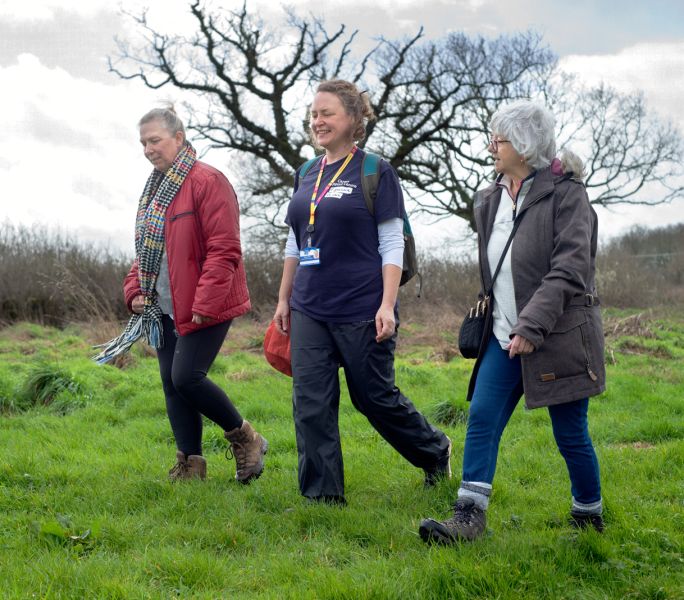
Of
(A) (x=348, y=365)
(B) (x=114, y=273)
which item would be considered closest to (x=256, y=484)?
(A) (x=348, y=365)

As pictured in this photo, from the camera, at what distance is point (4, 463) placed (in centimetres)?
565

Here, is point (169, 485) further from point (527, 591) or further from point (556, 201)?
point (556, 201)

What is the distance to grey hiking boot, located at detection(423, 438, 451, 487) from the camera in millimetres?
4988

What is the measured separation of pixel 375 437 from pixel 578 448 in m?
2.93

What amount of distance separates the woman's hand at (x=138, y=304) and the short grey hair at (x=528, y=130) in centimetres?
261

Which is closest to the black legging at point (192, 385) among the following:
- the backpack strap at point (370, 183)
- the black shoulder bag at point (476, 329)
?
the backpack strap at point (370, 183)

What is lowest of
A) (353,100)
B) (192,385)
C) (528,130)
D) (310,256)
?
(192,385)

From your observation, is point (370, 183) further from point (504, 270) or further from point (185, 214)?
point (185, 214)

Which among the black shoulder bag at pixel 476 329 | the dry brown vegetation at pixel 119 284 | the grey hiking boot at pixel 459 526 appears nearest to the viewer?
the grey hiking boot at pixel 459 526

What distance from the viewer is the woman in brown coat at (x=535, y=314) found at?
12.2 ft

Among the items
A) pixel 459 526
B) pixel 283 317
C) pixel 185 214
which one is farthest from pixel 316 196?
pixel 459 526

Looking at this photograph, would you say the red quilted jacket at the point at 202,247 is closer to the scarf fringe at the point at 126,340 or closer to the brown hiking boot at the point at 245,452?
the scarf fringe at the point at 126,340

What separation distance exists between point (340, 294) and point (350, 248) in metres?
0.26

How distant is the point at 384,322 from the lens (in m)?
4.38
